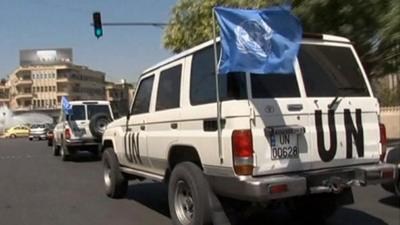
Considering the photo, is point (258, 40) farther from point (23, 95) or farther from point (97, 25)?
point (23, 95)

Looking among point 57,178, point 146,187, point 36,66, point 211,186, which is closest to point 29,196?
point 146,187

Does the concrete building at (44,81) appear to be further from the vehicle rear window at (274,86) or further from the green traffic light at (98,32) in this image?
the vehicle rear window at (274,86)

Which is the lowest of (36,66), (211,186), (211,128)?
(211,186)

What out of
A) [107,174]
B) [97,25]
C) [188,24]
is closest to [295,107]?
[107,174]

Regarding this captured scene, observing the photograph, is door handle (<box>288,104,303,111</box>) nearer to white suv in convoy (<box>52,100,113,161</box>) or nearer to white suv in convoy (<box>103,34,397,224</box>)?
white suv in convoy (<box>103,34,397,224</box>)

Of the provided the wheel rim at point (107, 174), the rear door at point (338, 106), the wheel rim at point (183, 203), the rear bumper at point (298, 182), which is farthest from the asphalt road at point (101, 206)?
the rear door at point (338, 106)

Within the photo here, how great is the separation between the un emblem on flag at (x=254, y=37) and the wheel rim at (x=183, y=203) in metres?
1.84

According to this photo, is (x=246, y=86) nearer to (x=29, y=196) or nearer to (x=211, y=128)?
(x=211, y=128)

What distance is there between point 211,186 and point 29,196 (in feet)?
20.6

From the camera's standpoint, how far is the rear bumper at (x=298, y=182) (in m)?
6.14

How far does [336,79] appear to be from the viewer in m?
7.07

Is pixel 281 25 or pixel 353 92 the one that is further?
pixel 353 92

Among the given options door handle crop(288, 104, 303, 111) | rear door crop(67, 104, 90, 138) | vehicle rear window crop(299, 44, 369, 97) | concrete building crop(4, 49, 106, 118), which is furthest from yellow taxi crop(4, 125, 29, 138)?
door handle crop(288, 104, 303, 111)

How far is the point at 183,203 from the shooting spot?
7.44 metres
